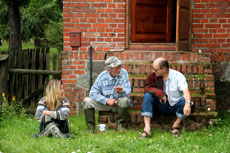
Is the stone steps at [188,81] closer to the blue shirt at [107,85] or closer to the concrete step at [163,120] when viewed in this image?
the concrete step at [163,120]

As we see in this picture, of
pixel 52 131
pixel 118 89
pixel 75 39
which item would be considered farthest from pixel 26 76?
pixel 118 89

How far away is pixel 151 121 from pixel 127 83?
0.74 metres

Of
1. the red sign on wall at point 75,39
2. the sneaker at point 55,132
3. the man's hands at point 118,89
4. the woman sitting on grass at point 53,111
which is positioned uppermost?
the red sign on wall at point 75,39

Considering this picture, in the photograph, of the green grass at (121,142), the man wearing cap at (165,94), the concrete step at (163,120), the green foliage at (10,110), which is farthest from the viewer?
the green foliage at (10,110)

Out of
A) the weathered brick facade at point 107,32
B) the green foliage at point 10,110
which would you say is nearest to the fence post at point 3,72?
the green foliage at point 10,110

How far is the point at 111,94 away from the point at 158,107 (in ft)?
2.54

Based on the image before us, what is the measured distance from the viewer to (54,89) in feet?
16.6

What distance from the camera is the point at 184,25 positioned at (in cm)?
658

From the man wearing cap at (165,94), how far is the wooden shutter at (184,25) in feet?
4.49

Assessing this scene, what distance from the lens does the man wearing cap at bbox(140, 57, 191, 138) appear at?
5145 millimetres

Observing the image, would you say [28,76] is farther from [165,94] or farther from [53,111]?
[165,94]

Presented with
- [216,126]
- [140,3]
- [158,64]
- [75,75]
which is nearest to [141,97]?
[158,64]

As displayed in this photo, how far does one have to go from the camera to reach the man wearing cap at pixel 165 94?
514cm

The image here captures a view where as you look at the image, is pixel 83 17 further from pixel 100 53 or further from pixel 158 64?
pixel 158 64
